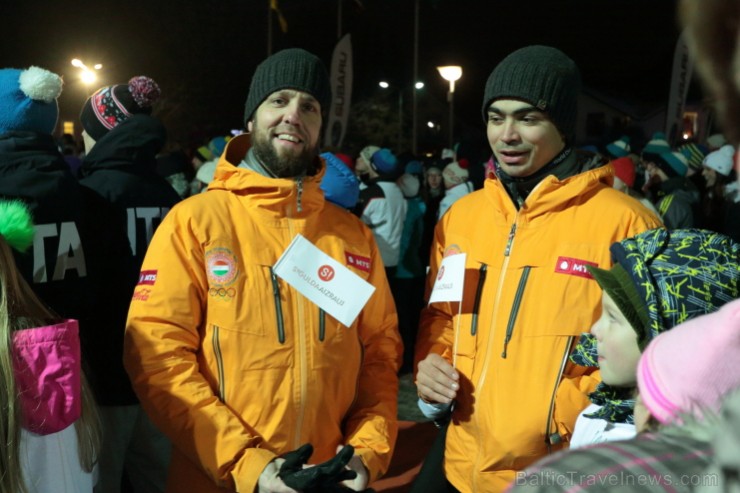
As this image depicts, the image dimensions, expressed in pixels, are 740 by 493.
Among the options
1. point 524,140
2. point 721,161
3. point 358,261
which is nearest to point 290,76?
point 358,261

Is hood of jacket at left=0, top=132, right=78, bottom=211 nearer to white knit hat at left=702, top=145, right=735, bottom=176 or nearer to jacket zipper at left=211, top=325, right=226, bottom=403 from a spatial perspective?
jacket zipper at left=211, top=325, right=226, bottom=403

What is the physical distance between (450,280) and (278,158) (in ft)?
2.39

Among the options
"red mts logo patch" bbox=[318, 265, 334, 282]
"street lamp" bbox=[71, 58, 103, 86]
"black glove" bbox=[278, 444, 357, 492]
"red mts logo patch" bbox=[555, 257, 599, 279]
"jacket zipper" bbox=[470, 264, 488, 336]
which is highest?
"red mts logo patch" bbox=[555, 257, 599, 279]

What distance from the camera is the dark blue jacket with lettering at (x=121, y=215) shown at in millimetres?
3195

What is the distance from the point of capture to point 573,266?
227 cm

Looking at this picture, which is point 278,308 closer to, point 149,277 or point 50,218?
point 149,277

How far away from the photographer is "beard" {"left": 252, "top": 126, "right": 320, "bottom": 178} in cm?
258

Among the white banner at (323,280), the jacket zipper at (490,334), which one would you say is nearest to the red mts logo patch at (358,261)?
the white banner at (323,280)

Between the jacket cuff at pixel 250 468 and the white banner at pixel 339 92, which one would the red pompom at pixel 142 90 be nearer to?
the jacket cuff at pixel 250 468

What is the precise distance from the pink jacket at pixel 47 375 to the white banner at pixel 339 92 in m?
11.3

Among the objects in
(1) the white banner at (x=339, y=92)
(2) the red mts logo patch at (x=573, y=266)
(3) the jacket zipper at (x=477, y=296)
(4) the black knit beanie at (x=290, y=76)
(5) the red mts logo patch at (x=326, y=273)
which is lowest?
(1) the white banner at (x=339, y=92)

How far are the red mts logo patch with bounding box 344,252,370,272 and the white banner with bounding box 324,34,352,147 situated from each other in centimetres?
1073

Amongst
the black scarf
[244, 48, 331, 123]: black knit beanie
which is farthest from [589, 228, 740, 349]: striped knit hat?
[244, 48, 331, 123]: black knit beanie

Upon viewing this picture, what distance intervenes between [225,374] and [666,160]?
22.9ft
